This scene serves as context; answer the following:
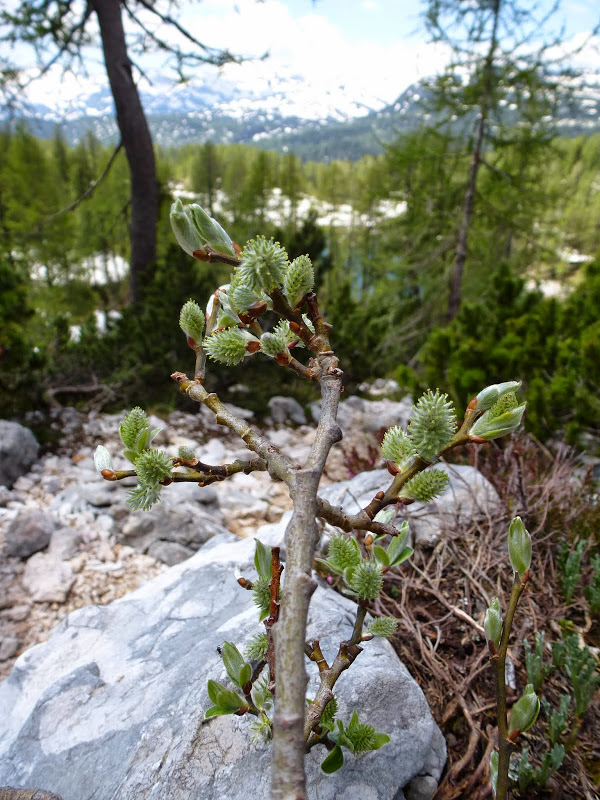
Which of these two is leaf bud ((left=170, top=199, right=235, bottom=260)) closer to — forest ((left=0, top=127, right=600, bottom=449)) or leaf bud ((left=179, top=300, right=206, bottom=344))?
leaf bud ((left=179, top=300, right=206, bottom=344))

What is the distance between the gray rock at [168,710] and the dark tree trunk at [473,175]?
30.3 feet

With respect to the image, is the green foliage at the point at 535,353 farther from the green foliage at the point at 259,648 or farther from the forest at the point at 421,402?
the green foliage at the point at 259,648

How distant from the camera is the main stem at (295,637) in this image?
0.41 meters

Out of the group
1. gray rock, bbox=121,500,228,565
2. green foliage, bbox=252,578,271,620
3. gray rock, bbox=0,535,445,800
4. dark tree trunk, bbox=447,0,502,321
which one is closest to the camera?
green foliage, bbox=252,578,271,620

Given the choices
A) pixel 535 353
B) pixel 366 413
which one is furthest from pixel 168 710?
pixel 366 413

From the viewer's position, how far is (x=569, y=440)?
3535mm

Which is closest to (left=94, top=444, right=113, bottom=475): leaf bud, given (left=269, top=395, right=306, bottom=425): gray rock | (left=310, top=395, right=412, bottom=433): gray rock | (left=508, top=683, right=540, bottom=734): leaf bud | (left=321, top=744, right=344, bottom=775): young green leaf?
(left=321, top=744, right=344, bottom=775): young green leaf

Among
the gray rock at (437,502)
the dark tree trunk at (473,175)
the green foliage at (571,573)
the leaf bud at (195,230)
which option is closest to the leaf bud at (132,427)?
the leaf bud at (195,230)

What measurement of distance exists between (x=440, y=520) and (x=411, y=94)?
11.9 meters

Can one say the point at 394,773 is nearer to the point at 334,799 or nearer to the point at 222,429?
the point at 334,799

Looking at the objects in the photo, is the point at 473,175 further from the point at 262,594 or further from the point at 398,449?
the point at 262,594

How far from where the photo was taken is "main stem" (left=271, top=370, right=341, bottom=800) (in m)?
0.41

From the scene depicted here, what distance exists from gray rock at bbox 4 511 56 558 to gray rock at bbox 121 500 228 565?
0.48 meters

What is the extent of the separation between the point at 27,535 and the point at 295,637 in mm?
3033
